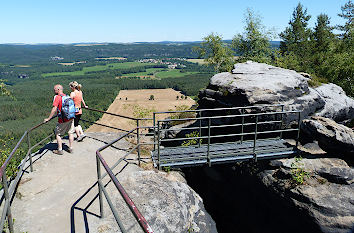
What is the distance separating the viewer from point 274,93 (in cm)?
1003

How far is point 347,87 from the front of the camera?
683 inches

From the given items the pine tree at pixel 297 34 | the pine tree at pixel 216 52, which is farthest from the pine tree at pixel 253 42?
the pine tree at pixel 297 34

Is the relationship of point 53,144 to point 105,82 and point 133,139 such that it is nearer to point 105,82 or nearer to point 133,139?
point 133,139

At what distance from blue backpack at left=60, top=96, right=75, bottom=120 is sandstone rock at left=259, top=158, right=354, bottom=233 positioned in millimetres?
6384

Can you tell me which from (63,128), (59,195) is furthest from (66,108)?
(59,195)

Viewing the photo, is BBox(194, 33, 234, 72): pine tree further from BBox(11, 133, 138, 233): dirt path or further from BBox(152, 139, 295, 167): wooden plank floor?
BBox(11, 133, 138, 233): dirt path

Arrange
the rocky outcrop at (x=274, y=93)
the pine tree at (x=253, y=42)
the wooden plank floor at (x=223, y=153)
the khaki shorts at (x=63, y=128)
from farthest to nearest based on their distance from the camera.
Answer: the pine tree at (x=253, y=42) → the rocky outcrop at (x=274, y=93) → the wooden plank floor at (x=223, y=153) → the khaki shorts at (x=63, y=128)

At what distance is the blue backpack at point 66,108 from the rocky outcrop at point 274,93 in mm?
5809

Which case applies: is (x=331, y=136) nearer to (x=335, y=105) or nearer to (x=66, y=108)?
(x=335, y=105)

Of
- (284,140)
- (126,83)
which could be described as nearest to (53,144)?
(284,140)

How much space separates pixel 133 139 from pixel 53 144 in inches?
125

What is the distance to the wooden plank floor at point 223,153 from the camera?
8395 mm

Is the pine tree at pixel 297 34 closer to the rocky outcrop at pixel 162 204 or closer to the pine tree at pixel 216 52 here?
the pine tree at pixel 216 52

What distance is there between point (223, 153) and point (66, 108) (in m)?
5.20
